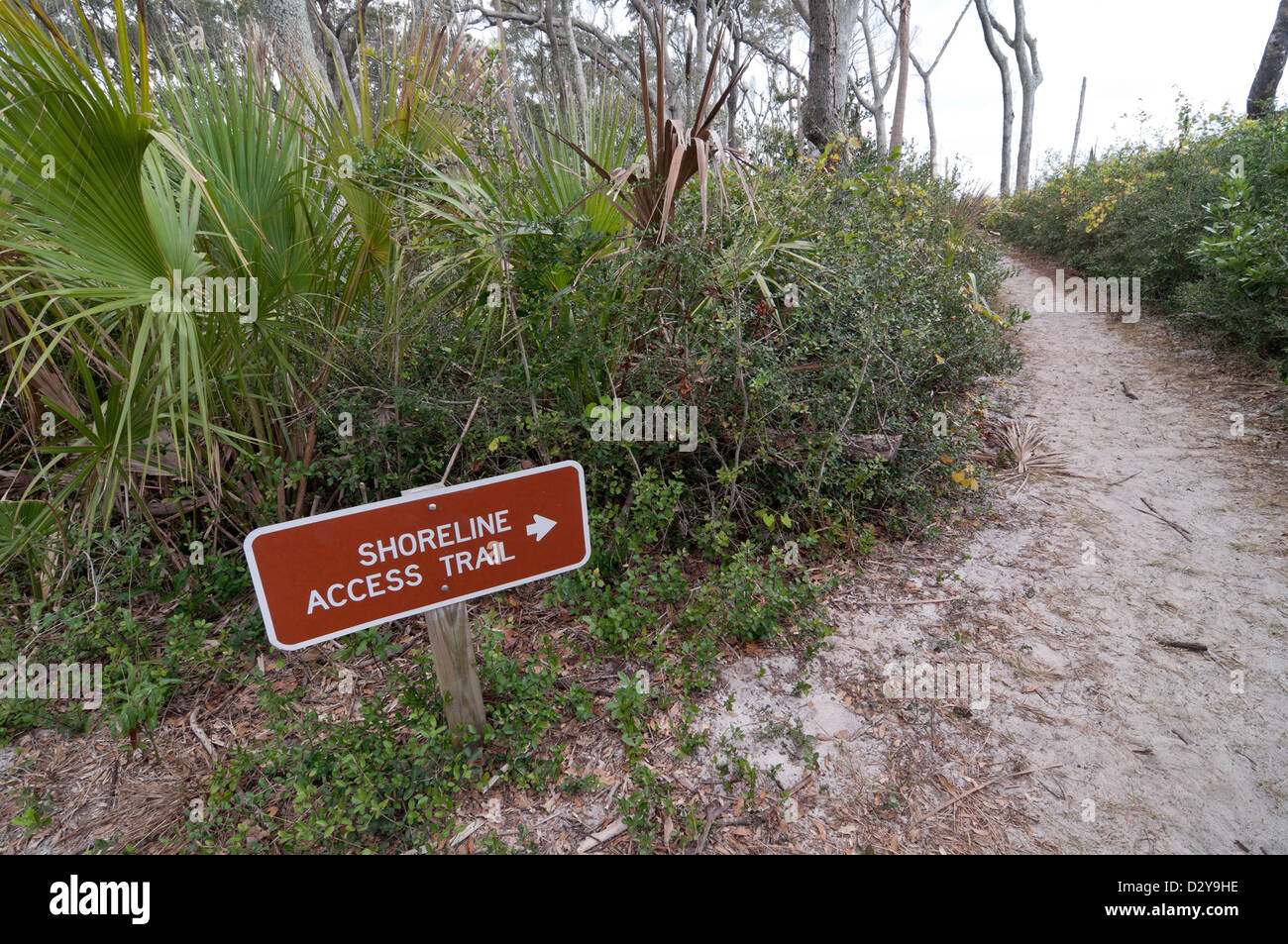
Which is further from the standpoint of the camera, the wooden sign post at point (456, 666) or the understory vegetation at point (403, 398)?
the understory vegetation at point (403, 398)

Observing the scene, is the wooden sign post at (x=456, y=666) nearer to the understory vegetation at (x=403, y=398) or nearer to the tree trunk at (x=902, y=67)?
the understory vegetation at (x=403, y=398)

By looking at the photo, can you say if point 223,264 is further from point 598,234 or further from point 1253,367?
point 1253,367

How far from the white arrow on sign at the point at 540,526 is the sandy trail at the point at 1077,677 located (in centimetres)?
114

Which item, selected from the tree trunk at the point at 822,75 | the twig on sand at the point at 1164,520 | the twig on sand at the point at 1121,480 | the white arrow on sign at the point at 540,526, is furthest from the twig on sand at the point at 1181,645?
the tree trunk at the point at 822,75

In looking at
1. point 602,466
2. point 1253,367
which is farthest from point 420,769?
point 1253,367

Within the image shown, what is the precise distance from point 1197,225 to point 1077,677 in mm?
6543

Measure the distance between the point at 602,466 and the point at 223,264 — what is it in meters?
1.79

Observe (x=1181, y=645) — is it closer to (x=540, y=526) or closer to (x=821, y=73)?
(x=540, y=526)

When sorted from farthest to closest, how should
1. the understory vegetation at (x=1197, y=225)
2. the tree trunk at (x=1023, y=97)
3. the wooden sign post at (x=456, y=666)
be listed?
the tree trunk at (x=1023, y=97) < the understory vegetation at (x=1197, y=225) < the wooden sign post at (x=456, y=666)

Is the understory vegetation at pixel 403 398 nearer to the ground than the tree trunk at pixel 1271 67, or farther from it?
nearer to the ground

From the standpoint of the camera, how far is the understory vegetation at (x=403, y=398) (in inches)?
81.2

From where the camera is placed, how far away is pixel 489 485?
1.57m

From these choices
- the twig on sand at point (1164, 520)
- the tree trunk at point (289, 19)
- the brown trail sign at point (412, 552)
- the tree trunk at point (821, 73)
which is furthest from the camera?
the tree trunk at point (821, 73)

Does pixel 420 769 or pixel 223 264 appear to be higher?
pixel 223 264
